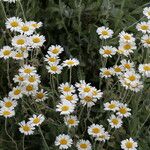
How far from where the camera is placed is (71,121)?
7.47ft

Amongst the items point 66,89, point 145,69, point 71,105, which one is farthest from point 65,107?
point 145,69

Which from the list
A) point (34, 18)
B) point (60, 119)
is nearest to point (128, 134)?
point (60, 119)

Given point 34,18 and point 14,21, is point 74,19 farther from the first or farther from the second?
point 14,21

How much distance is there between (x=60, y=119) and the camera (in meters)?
2.50

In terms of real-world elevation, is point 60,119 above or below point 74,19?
below

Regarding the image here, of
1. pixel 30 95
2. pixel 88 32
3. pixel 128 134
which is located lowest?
pixel 128 134

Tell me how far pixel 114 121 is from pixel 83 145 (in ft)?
0.65

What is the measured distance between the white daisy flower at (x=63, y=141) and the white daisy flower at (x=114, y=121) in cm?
23

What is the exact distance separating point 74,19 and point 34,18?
268mm

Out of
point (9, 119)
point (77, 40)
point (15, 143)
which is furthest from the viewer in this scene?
point (77, 40)

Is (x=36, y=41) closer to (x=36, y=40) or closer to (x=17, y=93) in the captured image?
(x=36, y=40)

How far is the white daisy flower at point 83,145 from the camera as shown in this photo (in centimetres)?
228

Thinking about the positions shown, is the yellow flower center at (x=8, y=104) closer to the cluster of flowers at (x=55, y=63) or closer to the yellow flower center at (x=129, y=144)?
the cluster of flowers at (x=55, y=63)

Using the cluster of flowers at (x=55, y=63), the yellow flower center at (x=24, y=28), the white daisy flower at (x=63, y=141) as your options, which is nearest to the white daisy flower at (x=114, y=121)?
the white daisy flower at (x=63, y=141)
